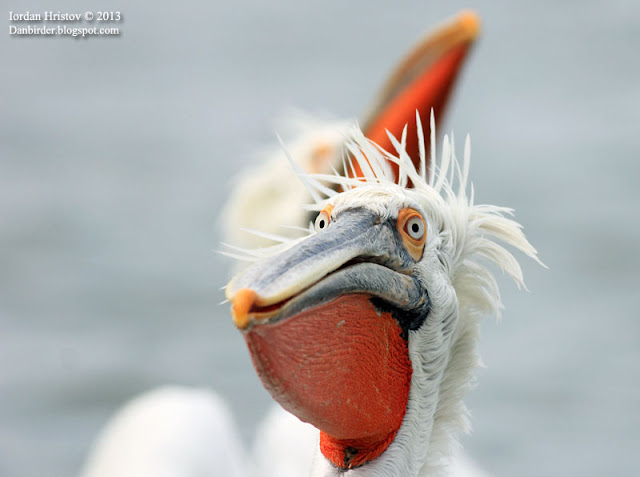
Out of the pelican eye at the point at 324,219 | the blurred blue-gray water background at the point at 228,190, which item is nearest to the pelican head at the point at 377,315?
the pelican eye at the point at 324,219

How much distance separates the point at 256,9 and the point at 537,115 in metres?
3.35

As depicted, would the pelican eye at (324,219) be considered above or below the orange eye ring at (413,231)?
above

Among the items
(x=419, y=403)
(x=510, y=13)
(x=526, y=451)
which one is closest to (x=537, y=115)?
(x=510, y=13)

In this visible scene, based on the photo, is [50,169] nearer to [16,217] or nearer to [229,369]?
[16,217]

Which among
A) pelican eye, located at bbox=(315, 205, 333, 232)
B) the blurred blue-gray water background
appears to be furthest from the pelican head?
the blurred blue-gray water background

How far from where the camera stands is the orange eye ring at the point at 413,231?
82.3 inches

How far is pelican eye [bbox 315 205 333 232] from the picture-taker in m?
2.10

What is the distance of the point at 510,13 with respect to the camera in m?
10.1

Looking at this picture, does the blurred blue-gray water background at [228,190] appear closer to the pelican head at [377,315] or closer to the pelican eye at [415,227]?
the pelican head at [377,315]

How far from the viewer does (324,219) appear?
2.11m

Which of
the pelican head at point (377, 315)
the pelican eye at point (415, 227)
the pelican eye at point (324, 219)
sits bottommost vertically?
the pelican head at point (377, 315)

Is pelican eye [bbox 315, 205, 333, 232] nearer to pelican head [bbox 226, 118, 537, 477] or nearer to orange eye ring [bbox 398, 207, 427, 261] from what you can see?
pelican head [bbox 226, 118, 537, 477]

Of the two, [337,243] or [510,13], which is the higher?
[510,13]

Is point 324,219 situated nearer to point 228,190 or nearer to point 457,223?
point 457,223
